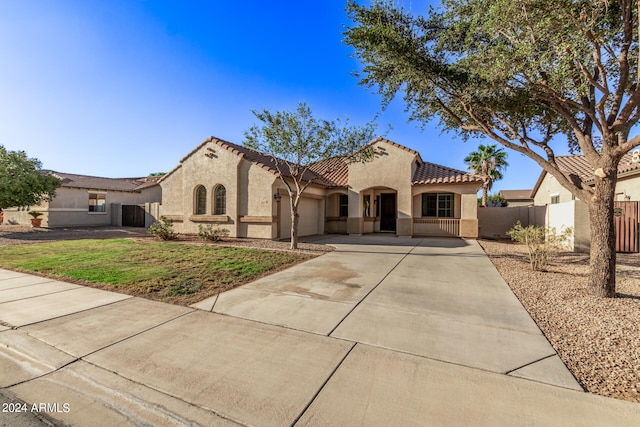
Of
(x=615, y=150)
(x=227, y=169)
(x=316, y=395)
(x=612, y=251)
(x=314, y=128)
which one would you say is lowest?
(x=316, y=395)

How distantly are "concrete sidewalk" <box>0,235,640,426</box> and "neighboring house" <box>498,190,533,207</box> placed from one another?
163ft

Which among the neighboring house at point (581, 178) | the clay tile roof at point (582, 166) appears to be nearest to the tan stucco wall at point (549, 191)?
the neighboring house at point (581, 178)

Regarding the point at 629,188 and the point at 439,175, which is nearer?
the point at 629,188

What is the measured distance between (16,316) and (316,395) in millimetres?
5429

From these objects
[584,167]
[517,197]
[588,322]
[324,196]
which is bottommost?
[588,322]

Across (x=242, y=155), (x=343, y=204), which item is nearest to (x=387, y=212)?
(x=343, y=204)

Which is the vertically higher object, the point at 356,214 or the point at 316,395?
the point at 356,214

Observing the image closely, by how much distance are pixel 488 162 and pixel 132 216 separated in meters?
33.5

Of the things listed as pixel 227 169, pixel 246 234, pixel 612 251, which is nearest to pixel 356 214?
pixel 246 234

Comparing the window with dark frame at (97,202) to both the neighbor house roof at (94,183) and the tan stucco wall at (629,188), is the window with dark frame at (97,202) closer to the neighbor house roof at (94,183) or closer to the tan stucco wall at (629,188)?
the neighbor house roof at (94,183)

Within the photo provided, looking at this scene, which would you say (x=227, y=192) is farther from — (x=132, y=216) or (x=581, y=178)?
(x=581, y=178)

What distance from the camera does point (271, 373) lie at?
3.14 m

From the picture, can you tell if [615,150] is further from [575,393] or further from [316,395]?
[316,395]

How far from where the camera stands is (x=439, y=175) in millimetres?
17406
